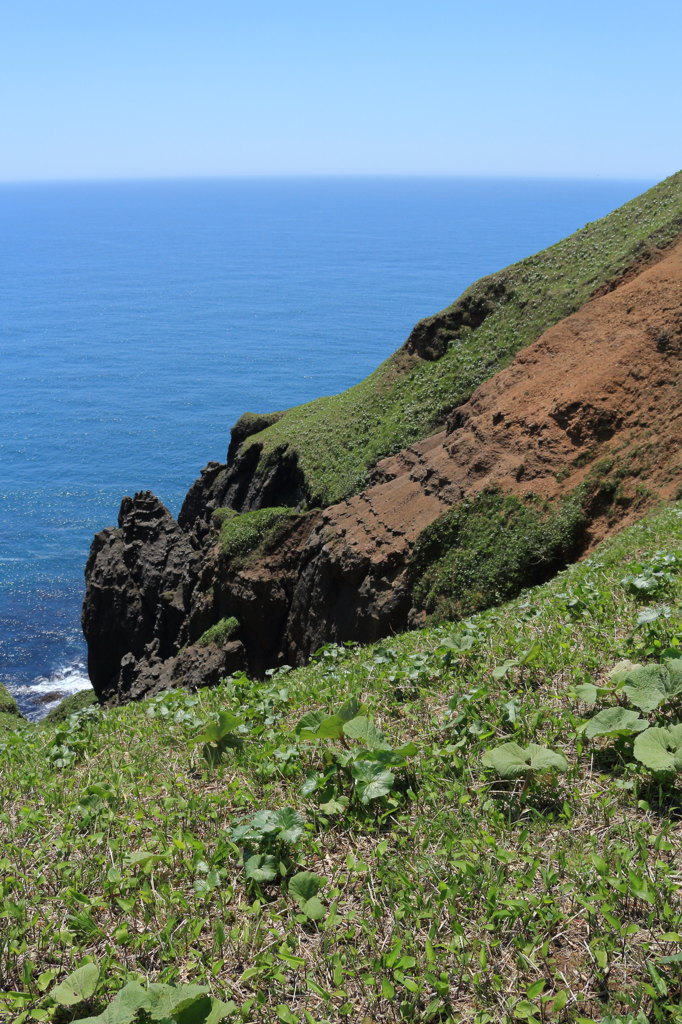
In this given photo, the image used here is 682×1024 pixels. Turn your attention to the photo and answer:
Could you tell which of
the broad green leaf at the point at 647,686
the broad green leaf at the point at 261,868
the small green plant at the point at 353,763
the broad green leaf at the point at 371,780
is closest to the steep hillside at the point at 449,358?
the small green plant at the point at 353,763

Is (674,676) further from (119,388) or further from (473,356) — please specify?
(119,388)

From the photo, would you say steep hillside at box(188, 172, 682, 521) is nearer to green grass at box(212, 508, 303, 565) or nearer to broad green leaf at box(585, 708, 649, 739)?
green grass at box(212, 508, 303, 565)

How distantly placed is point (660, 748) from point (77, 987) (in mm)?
3979

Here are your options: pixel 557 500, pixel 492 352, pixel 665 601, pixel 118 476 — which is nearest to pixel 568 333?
pixel 492 352

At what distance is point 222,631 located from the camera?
2889 centimetres

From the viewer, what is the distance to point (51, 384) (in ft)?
393

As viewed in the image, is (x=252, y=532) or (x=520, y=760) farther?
(x=252, y=532)

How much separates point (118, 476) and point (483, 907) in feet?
274

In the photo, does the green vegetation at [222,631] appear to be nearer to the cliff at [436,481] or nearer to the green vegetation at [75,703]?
the cliff at [436,481]

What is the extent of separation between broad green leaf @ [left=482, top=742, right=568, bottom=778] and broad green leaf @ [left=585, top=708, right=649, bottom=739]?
33 cm

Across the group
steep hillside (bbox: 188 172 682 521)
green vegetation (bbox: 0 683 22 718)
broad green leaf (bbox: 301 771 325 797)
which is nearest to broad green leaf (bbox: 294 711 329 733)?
broad green leaf (bbox: 301 771 325 797)

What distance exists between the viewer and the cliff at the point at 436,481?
821 inches

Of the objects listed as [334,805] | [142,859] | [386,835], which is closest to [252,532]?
[334,805]

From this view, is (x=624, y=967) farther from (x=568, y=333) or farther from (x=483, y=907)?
(x=568, y=333)
